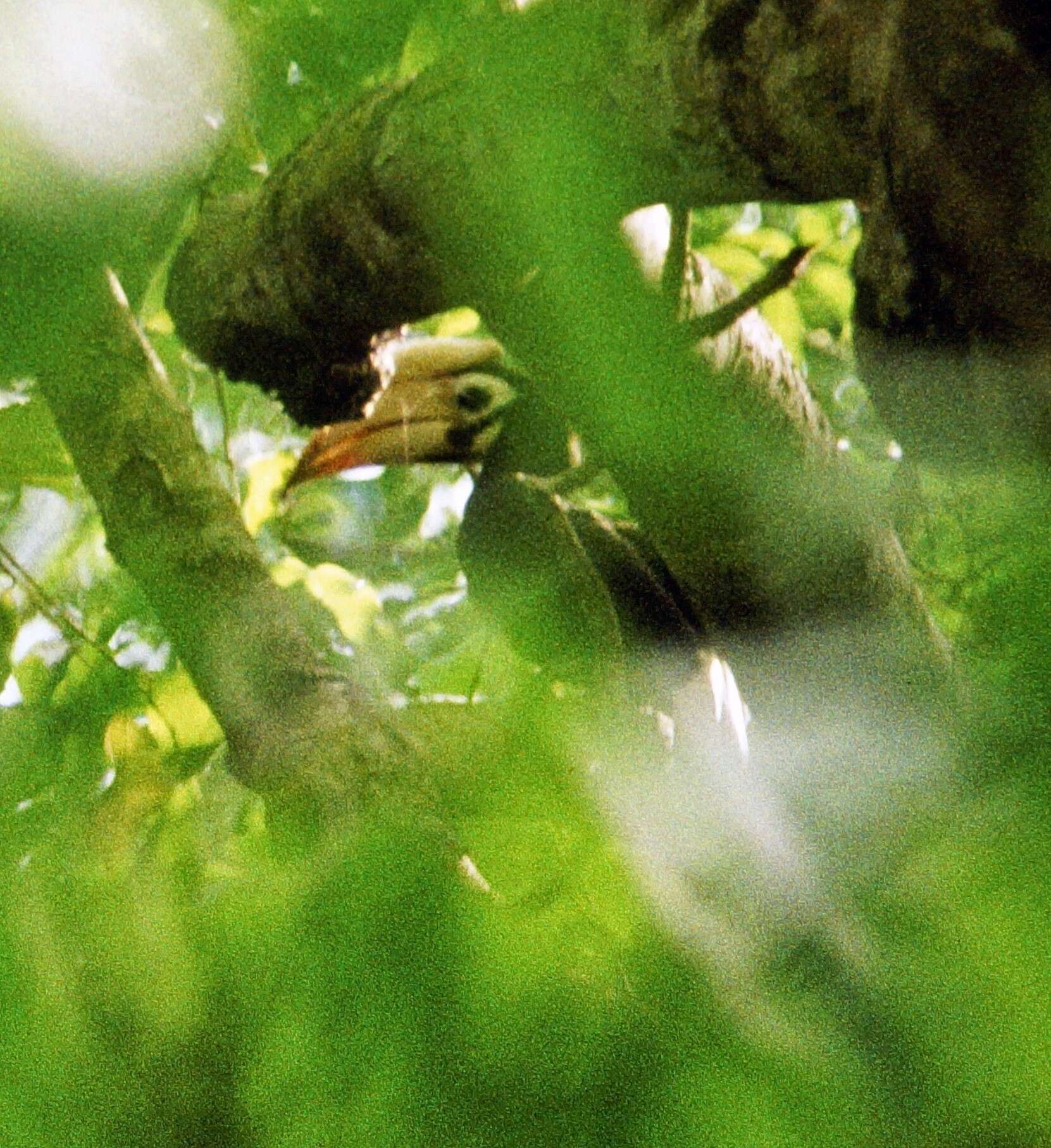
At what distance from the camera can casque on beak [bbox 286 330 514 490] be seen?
174 cm

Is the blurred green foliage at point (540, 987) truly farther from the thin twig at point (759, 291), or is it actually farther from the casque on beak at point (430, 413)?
the casque on beak at point (430, 413)

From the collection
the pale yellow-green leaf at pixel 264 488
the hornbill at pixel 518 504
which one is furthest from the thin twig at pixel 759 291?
the pale yellow-green leaf at pixel 264 488

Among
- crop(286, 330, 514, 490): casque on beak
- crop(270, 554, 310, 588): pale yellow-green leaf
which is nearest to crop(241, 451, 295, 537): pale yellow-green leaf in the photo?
crop(286, 330, 514, 490): casque on beak

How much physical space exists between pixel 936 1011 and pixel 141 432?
3.65ft

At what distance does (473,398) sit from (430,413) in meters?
0.07

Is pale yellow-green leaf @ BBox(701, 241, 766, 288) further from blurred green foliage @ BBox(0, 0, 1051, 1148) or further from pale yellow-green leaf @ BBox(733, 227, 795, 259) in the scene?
blurred green foliage @ BBox(0, 0, 1051, 1148)

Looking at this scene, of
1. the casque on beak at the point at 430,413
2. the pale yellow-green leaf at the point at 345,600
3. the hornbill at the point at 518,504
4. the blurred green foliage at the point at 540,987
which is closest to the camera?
the blurred green foliage at the point at 540,987

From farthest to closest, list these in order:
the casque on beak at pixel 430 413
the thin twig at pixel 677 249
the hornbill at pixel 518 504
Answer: the casque on beak at pixel 430 413 → the hornbill at pixel 518 504 → the thin twig at pixel 677 249

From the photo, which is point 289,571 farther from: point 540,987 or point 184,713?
point 540,987

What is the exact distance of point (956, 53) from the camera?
16.6 inches

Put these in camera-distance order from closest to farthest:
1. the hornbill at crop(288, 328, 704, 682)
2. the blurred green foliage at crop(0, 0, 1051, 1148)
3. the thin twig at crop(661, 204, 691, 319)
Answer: the blurred green foliage at crop(0, 0, 1051, 1148) → the thin twig at crop(661, 204, 691, 319) → the hornbill at crop(288, 328, 704, 682)

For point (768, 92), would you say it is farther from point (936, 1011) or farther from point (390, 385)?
point (390, 385)

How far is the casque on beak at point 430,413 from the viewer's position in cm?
174

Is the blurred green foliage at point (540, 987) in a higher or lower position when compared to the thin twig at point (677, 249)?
higher
